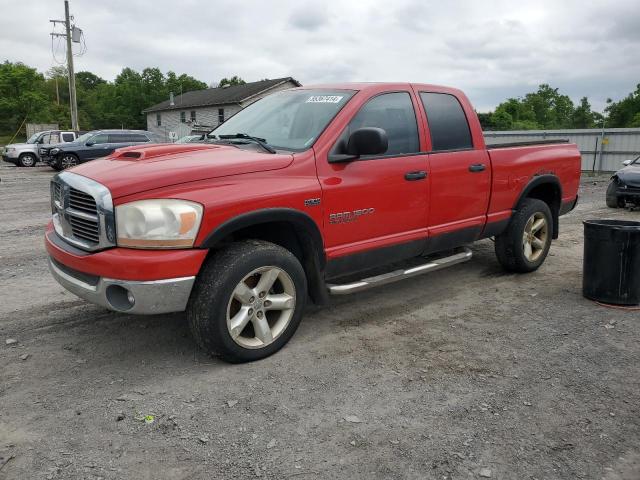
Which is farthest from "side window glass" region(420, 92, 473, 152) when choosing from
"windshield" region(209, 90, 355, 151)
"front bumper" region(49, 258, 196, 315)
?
"front bumper" region(49, 258, 196, 315)

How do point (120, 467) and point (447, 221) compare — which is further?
point (447, 221)

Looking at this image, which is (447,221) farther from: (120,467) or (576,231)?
(576,231)

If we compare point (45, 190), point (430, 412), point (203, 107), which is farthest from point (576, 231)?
point (203, 107)

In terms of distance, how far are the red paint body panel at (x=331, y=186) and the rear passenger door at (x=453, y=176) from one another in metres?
0.01

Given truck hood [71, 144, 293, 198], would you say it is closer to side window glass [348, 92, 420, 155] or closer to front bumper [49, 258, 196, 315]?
front bumper [49, 258, 196, 315]

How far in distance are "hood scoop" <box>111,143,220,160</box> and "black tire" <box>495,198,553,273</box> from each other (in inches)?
132

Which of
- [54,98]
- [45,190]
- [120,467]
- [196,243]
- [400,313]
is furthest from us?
[54,98]

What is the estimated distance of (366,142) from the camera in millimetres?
3969

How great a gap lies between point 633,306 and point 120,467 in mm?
4641

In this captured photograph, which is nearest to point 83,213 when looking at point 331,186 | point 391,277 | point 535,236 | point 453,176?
point 331,186

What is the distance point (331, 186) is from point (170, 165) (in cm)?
117

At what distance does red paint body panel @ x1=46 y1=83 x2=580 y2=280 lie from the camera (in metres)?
3.37

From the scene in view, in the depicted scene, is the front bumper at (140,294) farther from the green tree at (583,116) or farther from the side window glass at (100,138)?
the green tree at (583,116)

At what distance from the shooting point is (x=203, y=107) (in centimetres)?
4369
